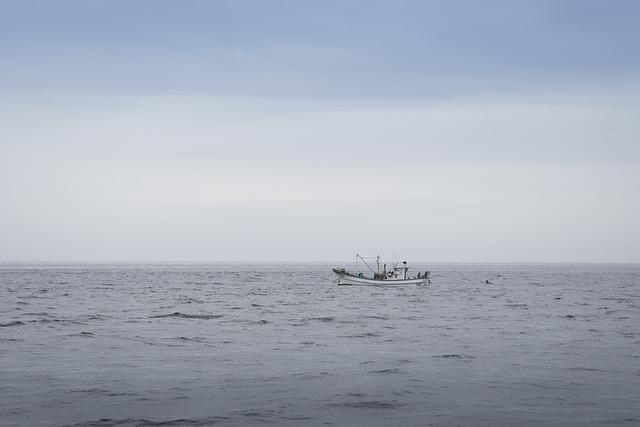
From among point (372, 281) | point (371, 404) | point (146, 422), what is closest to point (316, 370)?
point (371, 404)

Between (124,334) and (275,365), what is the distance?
14.0 meters

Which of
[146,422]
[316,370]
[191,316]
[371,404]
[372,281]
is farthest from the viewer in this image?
[372,281]

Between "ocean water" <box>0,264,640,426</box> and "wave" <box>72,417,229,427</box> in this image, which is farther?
"ocean water" <box>0,264,640,426</box>

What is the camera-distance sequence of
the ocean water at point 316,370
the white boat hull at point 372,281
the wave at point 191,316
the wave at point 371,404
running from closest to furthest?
the ocean water at point 316,370 → the wave at point 371,404 → the wave at point 191,316 → the white boat hull at point 372,281

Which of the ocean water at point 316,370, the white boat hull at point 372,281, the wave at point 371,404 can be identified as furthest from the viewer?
the white boat hull at point 372,281

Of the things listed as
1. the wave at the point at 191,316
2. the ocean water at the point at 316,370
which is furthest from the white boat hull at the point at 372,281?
the wave at the point at 191,316

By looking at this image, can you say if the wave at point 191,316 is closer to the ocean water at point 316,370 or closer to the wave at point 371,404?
the ocean water at point 316,370

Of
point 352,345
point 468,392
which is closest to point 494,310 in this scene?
point 352,345

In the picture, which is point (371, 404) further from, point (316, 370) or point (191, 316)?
point (191, 316)

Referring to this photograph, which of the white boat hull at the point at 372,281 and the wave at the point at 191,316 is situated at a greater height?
the white boat hull at the point at 372,281

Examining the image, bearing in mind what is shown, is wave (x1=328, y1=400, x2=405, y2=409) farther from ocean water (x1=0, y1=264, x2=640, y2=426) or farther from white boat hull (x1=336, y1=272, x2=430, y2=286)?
white boat hull (x1=336, y1=272, x2=430, y2=286)

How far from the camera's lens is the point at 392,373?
2605 cm

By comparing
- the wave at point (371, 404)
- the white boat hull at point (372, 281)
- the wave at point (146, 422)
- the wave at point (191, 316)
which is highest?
the white boat hull at point (372, 281)

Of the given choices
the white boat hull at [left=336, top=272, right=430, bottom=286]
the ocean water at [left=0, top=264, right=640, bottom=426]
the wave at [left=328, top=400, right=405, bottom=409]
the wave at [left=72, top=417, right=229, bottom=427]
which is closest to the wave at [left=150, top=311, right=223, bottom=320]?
the ocean water at [left=0, top=264, right=640, bottom=426]
